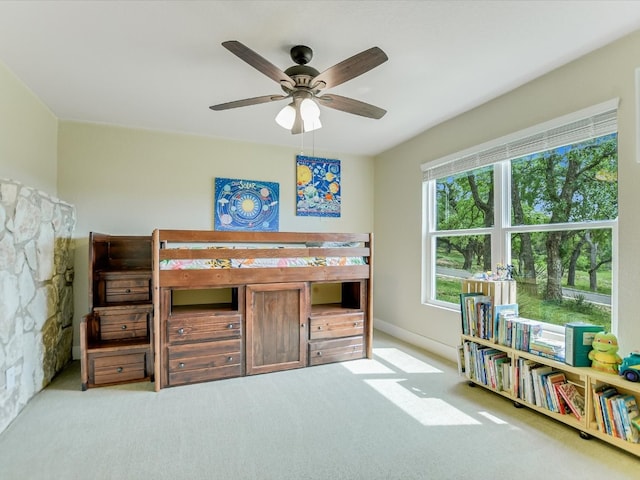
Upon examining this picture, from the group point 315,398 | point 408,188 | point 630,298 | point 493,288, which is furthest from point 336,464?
point 408,188

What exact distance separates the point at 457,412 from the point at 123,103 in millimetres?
3838

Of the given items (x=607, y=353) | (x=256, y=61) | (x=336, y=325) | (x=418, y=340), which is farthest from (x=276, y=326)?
(x=607, y=353)

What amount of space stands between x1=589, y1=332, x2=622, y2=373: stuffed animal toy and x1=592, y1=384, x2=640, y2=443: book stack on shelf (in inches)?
5.7

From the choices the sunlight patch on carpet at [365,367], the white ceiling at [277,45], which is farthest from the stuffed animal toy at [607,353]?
the white ceiling at [277,45]

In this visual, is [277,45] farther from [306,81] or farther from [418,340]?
[418,340]

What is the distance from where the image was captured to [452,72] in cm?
259

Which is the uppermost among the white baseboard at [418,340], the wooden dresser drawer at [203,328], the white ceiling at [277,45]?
the white ceiling at [277,45]

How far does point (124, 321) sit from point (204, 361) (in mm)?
888

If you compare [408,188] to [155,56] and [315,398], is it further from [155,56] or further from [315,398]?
[155,56]

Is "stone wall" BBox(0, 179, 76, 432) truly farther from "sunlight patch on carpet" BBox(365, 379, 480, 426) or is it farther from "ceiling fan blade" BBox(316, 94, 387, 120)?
"sunlight patch on carpet" BBox(365, 379, 480, 426)

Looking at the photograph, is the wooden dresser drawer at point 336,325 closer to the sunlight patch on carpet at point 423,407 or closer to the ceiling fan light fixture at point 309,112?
the sunlight patch on carpet at point 423,407

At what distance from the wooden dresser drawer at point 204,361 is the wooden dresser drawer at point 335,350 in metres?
0.76

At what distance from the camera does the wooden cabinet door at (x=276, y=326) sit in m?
3.26

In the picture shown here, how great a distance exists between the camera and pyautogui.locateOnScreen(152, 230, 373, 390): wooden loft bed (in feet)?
9.79
